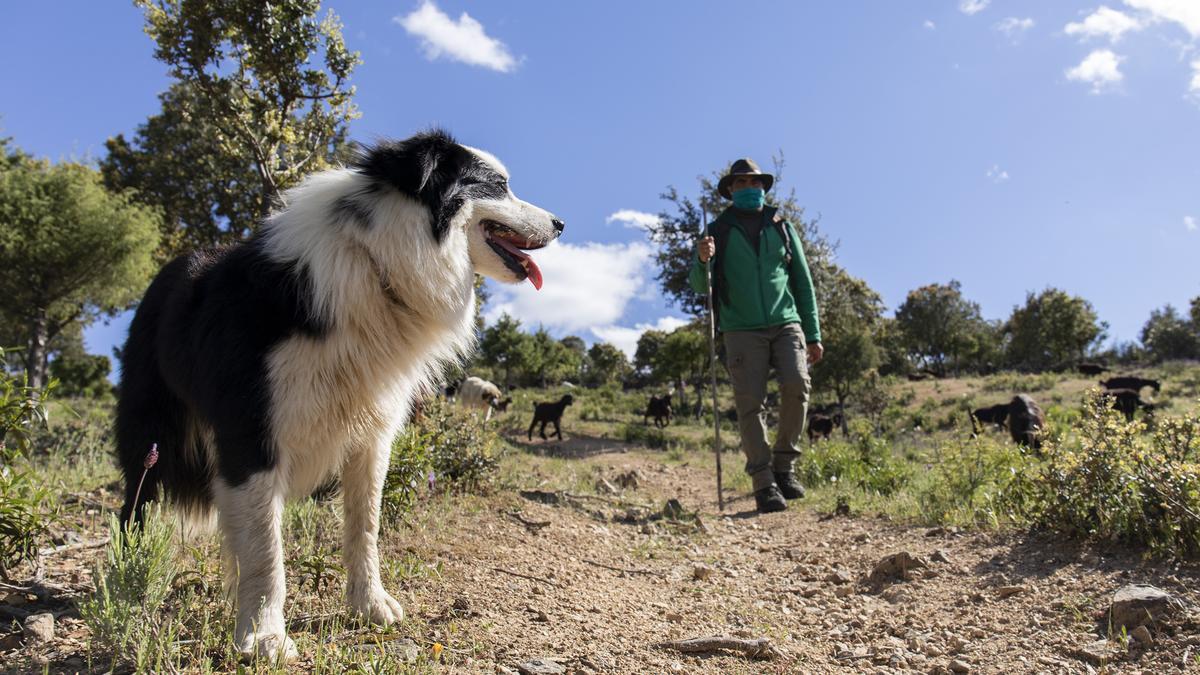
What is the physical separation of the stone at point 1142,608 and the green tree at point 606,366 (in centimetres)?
4891

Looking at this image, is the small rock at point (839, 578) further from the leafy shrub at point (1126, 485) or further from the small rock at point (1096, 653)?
the small rock at point (1096, 653)

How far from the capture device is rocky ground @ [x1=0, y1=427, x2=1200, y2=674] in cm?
241

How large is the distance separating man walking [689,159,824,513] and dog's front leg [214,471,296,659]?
4.27 meters

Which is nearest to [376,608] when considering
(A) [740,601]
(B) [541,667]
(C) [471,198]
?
(B) [541,667]

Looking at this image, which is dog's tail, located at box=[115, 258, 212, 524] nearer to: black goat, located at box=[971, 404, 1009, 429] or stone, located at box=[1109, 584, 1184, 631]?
stone, located at box=[1109, 584, 1184, 631]

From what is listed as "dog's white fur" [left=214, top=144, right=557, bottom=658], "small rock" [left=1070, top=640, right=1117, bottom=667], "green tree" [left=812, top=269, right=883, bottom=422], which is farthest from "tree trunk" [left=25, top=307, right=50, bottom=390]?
"green tree" [left=812, top=269, right=883, bottom=422]

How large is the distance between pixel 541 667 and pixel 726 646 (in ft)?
2.51

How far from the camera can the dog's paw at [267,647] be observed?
2.08 metres

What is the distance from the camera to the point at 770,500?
582 cm

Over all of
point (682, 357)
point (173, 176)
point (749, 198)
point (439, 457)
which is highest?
point (173, 176)

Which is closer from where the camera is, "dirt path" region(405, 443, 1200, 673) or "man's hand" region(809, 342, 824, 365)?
"dirt path" region(405, 443, 1200, 673)

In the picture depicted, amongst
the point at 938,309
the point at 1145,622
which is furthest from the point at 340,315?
the point at 938,309

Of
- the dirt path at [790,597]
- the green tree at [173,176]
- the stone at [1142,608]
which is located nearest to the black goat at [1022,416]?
the dirt path at [790,597]

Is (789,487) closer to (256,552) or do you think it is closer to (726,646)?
(726,646)
